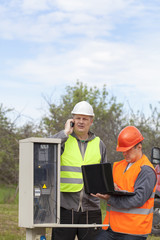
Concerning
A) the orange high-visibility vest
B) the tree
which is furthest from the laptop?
the tree

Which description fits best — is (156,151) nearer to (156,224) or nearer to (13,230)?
(156,224)

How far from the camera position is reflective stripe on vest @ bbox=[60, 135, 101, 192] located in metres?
5.05

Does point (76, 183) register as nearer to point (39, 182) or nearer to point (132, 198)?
point (39, 182)

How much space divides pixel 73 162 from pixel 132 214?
3.63 feet

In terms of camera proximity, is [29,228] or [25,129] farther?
[25,129]

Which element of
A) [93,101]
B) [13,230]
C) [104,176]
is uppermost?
[93,101]

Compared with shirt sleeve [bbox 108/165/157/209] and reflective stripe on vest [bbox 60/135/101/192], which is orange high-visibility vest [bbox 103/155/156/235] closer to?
shirt sleeve [bbox 108/165/157/209]

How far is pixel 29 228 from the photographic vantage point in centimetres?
459

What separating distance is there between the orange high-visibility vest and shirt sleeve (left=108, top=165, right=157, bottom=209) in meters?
0.07

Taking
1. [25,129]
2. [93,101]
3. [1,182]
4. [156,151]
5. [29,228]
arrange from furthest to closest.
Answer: [93,101] → [1,182] → [25,129] → [156,151] → [29,228]

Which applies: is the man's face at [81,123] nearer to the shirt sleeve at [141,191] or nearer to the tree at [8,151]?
the shirt sleeve at [141,191]

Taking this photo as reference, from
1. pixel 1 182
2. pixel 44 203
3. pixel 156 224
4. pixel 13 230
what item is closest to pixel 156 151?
pixel 156 224

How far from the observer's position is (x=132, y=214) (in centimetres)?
429

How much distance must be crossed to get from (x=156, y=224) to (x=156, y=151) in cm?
179
